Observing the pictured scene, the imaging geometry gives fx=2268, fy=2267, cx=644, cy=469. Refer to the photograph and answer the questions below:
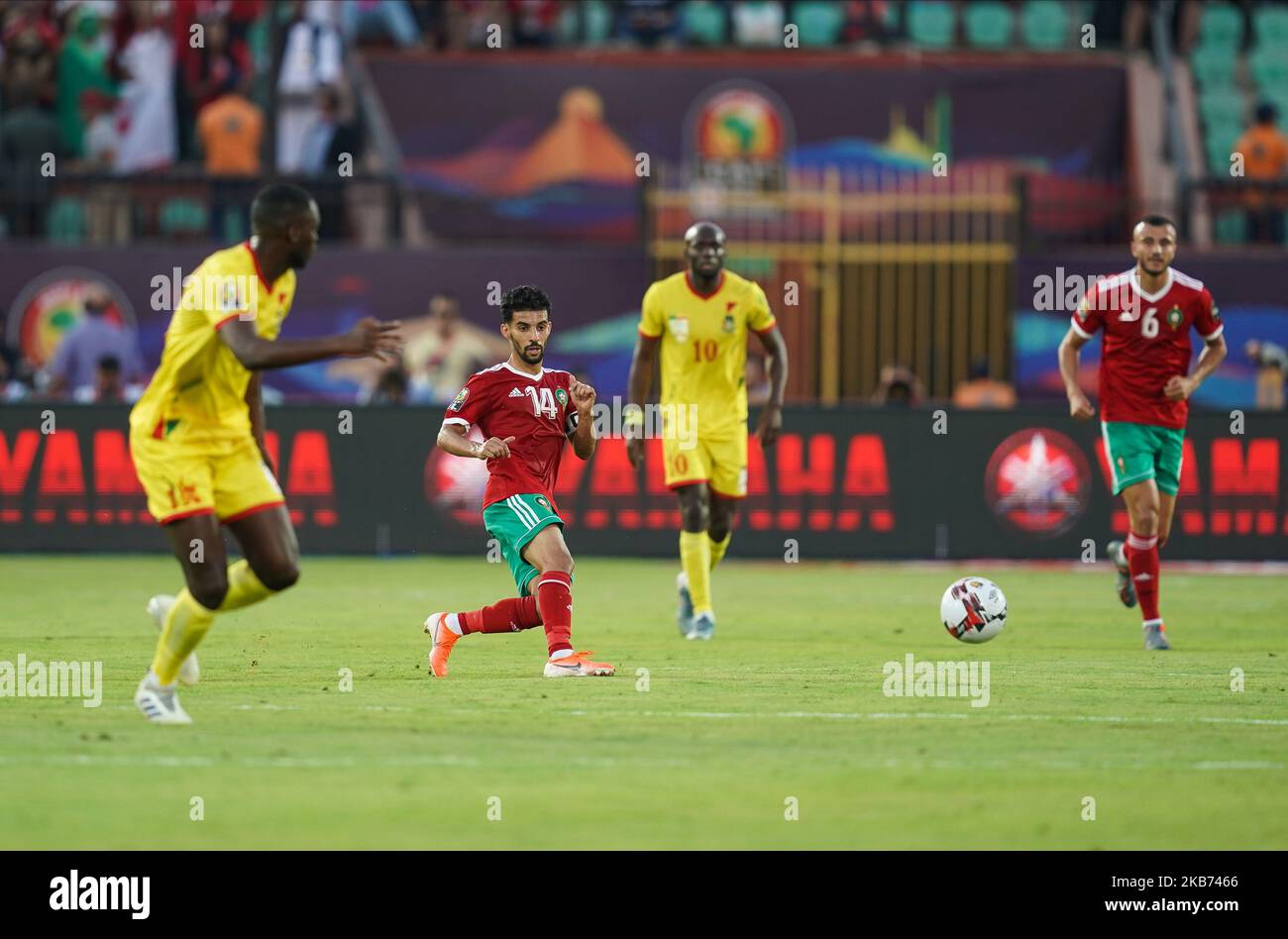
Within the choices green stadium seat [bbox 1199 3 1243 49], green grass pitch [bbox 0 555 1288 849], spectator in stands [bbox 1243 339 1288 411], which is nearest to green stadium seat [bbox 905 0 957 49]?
green stadium seat [bbox 1199 3 1243 49]

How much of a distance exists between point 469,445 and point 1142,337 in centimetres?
492

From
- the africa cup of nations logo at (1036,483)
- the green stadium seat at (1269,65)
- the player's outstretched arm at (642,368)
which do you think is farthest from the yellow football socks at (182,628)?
the green stadium seat at (1269,65)

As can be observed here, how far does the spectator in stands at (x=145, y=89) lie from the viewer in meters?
27.3

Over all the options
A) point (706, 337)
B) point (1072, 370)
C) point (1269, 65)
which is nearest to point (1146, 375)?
point (1072, 370)

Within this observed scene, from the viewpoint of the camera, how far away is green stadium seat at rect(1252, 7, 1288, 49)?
1184 inches

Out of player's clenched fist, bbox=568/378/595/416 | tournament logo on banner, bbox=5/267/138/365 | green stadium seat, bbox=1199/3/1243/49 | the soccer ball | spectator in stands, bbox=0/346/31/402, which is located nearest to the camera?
player's clenched fist, bbox=568/378/595/416

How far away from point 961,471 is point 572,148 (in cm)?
848

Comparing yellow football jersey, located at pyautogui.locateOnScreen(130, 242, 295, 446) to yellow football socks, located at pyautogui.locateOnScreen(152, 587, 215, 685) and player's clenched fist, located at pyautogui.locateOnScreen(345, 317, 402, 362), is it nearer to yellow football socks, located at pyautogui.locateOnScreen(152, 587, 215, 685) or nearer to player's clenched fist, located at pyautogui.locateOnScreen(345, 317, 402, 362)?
player's clenched fist, located at pyautogui.locateOnScreen(345, 317, 402, 362)

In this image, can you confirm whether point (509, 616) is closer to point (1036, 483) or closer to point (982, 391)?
point (1036, 483)

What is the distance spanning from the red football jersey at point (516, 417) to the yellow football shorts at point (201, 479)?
2003mm

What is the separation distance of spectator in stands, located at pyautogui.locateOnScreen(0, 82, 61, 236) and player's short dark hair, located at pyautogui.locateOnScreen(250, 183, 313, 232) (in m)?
16.5

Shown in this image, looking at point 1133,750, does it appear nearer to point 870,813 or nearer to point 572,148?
point 870,813

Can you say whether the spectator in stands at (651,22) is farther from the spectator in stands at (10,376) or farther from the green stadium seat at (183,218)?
the spectator in stands at (10,376)

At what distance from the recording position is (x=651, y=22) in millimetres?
28469
